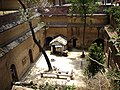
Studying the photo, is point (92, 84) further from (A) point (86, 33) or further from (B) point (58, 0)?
(B) point (58, 0)

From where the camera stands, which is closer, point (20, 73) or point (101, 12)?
point (20, 73)

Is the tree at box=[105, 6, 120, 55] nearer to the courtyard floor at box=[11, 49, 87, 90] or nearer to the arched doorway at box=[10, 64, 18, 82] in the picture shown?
the courtyard floor at box=[11, 49, 87, 90]

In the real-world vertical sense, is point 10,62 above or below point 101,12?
below

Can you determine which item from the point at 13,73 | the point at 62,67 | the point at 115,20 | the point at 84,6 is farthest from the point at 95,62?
the point at 84,6

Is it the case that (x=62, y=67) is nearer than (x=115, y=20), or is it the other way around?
(x=115, y=20)

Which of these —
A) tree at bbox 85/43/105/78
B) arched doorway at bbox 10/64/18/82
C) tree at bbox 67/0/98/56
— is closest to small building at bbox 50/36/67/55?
tree at bbox 67/0/98/56

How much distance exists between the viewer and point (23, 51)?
18.5 metres

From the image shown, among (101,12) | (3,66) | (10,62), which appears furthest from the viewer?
(101,12)

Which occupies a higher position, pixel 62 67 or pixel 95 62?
pixel 95 62

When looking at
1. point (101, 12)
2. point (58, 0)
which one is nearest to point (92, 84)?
point (101, 12)

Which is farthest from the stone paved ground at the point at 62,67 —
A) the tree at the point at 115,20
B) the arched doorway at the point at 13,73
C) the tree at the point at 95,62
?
the tree at the point at 115,20

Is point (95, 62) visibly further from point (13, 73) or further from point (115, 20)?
point (13, 73)

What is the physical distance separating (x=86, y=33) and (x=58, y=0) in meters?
11.6

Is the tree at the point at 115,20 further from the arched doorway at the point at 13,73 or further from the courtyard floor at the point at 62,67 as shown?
the arched doorway at the point at 13,73
